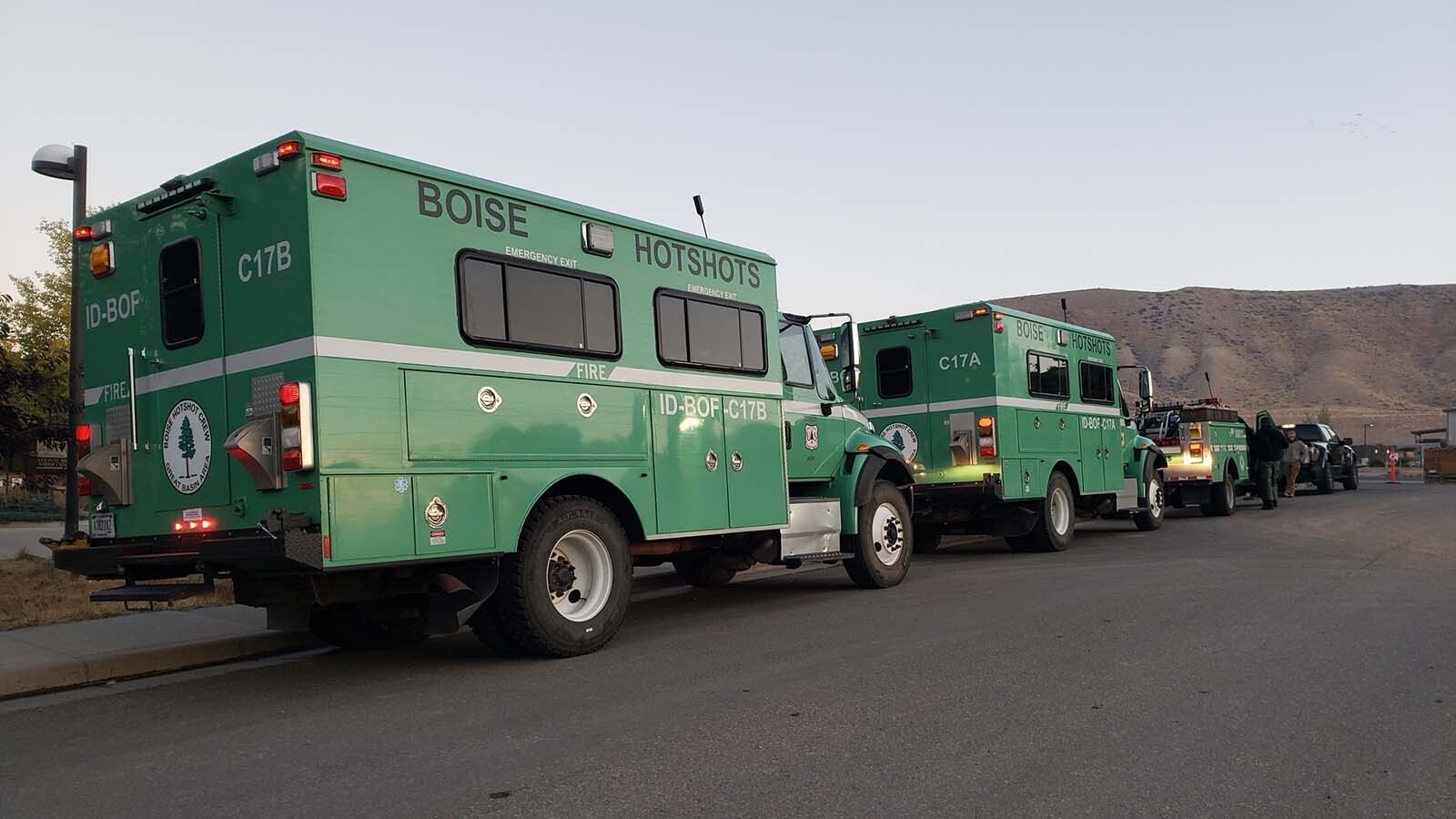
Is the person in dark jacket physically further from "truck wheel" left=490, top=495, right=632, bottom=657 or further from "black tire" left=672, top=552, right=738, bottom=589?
"truck wheel" left=490, top=495, right=632, bottom=657

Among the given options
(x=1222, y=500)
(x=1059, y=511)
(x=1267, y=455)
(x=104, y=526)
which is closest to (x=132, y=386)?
(x=104, y=526)

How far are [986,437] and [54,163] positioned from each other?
10.8 meters

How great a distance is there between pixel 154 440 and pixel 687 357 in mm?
3828

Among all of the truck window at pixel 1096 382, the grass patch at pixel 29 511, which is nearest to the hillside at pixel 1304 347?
the truck window at pixel 1096 382

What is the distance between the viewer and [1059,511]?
15.0m

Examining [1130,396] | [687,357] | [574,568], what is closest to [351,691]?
[574,568]

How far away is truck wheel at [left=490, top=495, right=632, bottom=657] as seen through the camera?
695 cm

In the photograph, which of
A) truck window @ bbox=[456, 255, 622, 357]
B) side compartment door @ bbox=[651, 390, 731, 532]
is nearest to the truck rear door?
truck window @ bbox=[456, 255, 622, 357]

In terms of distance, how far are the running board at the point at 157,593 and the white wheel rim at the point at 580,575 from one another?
2162 millimetres

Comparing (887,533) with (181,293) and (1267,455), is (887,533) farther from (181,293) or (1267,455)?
(1267,455)

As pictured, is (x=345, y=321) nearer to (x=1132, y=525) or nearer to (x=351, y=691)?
(x=351, y=691)

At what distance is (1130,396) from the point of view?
62.2 feet

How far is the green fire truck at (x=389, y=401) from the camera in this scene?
6.09 meters

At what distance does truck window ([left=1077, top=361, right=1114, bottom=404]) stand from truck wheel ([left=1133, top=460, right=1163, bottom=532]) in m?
2.05
